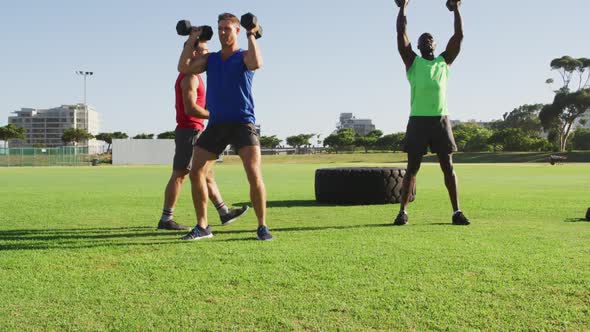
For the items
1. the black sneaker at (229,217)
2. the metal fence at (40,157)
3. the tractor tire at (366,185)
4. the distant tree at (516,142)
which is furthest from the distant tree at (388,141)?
the black sneaker at (229,217)

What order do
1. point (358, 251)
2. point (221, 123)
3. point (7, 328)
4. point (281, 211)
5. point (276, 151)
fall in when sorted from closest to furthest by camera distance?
point (7, 328)
point (358, 251)
point (221, 123)
point (281, 211)
point (276, 151)

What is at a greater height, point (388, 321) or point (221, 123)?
point (221, 123)

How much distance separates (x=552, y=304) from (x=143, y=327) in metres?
1.95

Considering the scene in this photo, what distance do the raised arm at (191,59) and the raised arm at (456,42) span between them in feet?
9.28

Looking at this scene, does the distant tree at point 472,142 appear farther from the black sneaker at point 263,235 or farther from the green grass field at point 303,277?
the black sneaker at point 263,235

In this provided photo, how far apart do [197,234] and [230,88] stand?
52.1 inches

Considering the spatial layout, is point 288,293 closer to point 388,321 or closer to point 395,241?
point 388,321

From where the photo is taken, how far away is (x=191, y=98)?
5527 mm

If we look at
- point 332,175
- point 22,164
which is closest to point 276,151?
point 22,164

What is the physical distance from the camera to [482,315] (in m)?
2.63

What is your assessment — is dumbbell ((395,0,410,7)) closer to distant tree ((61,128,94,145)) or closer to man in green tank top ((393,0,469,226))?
man in green tank top ((393,0,469,226))

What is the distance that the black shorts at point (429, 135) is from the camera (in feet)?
20.6

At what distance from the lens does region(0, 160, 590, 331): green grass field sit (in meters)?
2.61

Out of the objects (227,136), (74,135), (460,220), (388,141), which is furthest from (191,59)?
(74,135)
